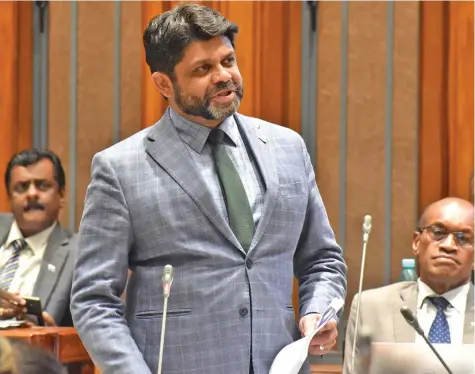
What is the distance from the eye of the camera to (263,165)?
1.83m

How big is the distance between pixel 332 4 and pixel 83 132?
3.35ft

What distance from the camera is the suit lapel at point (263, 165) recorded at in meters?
1.78

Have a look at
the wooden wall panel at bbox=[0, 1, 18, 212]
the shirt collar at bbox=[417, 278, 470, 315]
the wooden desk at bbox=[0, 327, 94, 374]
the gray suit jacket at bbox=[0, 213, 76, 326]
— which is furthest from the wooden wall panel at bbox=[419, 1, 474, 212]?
the wooden wall panel at bbox=[0, 1, 18, 212]

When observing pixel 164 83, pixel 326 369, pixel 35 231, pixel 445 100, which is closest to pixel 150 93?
pixel 35 231

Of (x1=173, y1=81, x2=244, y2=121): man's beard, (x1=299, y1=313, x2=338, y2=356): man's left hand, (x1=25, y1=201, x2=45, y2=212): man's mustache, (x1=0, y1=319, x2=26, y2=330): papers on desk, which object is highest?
(x1=173, y1=81, x2=244, y2=121): man's beard

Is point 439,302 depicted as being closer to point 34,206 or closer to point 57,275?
point 57,275

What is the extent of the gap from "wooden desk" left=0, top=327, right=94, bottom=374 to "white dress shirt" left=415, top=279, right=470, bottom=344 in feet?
3.22

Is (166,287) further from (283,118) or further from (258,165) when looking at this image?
(283,118)

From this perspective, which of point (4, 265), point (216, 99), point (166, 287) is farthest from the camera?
point (4, 265)

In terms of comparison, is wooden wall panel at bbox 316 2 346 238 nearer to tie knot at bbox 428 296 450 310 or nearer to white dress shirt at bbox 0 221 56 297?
tie knot at bbox 428 296 450 310

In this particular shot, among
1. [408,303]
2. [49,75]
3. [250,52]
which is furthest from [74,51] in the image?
[408,303]

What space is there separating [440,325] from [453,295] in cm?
13

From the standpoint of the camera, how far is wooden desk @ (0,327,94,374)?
9.10ft

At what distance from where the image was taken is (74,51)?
3824 millimetres
